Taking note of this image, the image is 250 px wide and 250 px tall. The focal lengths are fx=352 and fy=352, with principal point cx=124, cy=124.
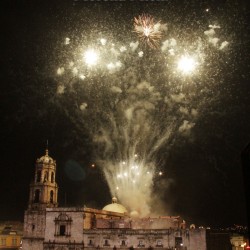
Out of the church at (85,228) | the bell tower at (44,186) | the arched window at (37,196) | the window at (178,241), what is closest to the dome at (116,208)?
the church at (85,228)

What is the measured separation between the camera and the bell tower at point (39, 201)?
152ft

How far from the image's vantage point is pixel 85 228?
44.7m

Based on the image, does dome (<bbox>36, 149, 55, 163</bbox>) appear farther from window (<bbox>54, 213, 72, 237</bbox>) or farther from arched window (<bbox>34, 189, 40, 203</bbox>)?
window (<bbox>54, 213, 72, 237</bbox>)

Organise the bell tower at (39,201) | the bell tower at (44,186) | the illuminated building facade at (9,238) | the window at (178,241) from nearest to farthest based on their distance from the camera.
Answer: the window at (178,241) < the bell tower at (39,201) < the bell tower at (44,186) < the illuminated building facade at (9,238)

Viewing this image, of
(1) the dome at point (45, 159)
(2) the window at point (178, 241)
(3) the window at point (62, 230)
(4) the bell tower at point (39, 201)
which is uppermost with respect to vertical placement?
(1) the dome at point (45, 159)

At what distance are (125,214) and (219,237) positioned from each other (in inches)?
568

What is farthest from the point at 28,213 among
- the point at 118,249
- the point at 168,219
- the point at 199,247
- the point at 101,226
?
the point at 199,247

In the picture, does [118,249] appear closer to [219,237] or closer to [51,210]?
[51,210]

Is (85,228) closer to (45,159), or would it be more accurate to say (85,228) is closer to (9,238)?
(45,159)

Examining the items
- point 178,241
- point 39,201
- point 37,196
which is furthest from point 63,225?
point 178,241

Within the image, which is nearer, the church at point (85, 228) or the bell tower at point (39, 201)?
the church at point (85, 228)

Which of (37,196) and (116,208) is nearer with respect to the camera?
(37,196)

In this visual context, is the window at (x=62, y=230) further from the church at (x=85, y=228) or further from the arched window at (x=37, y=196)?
the arched window at (x=37, y=196)

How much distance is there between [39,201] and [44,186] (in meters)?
2.16
